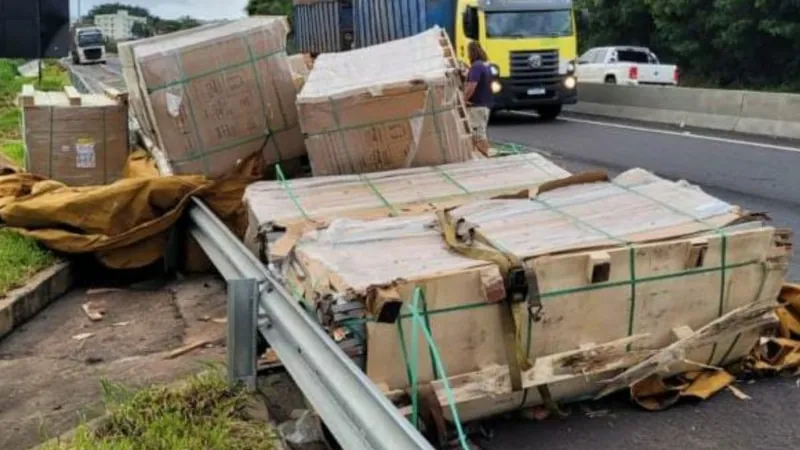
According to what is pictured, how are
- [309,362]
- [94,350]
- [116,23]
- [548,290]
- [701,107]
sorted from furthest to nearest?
[116,23]
[701,107]
[94,350]
[548,290]
[309,362]

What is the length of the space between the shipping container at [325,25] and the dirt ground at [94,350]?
55.4ft

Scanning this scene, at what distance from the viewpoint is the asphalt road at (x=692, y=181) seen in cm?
424

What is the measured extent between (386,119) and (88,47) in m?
66.3

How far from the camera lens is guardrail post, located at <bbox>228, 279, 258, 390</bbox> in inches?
170

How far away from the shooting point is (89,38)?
68938 mm

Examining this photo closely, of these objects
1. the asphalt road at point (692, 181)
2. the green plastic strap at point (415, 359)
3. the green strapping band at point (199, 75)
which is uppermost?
the green strapping band at point (199, 75)

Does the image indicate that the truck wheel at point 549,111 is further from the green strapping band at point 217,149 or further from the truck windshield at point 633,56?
the green strapping band at point 217,149

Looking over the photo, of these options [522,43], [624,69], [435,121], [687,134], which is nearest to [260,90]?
[435,121]

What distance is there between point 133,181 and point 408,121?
198cm

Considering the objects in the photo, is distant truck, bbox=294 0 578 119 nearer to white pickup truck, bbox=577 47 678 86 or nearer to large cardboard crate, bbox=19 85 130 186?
white pickup truck, bbox=577 47 678 86

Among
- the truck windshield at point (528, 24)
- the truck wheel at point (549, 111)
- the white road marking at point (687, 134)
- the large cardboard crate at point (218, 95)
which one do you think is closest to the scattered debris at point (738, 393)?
the large cardboard crate at point (218, 95)

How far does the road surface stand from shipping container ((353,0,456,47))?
277 cm

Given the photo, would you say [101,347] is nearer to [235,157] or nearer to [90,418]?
[90,418]

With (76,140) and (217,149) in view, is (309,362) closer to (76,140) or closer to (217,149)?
(217,149)
